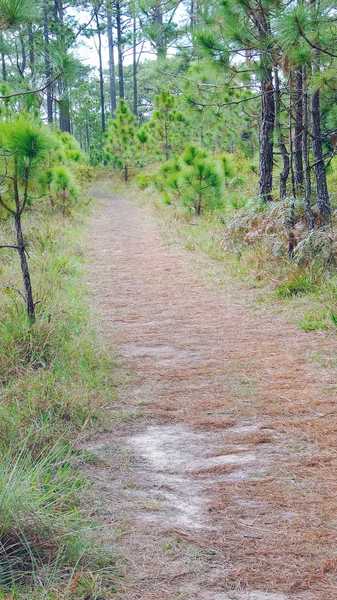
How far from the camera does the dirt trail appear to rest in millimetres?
1883

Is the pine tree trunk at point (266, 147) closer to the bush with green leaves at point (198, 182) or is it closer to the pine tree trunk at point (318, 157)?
the pine tree trunk at point (318, 157)

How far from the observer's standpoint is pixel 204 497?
2.32m

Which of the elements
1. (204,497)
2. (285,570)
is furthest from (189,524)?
(285,570)

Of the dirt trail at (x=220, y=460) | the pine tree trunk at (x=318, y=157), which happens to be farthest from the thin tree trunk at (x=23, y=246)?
the pine tree trunk at (x=318, y=157)

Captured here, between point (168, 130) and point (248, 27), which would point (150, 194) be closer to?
point (168, 130)

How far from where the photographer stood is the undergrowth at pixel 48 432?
179 cm

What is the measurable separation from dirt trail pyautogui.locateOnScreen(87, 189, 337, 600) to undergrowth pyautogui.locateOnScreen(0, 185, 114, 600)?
13 cm

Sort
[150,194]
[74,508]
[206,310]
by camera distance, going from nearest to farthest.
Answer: [74,508]
[206,310]
[150,194]

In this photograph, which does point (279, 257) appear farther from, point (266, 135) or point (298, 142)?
point (266, 135)

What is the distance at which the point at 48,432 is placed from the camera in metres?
2.63

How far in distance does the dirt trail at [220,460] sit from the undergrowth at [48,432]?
0.42 feet

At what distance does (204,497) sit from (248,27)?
5.24 metres

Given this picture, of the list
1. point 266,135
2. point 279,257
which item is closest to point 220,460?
point 279,257

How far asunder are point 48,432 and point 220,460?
0.79 meters
